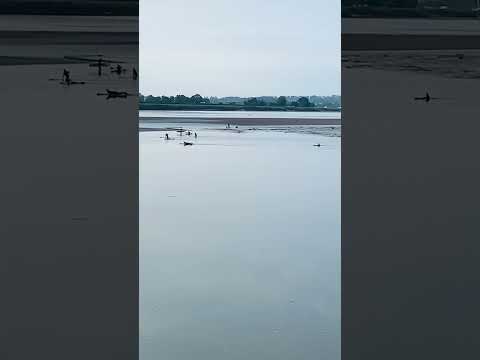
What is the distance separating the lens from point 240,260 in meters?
4.67

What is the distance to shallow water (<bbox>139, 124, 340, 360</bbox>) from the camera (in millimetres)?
3111

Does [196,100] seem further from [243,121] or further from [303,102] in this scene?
[303,102]

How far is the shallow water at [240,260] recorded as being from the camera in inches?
122
